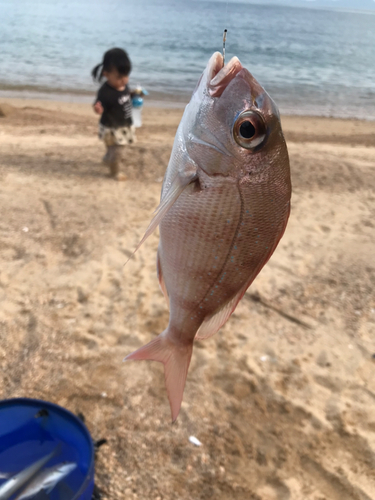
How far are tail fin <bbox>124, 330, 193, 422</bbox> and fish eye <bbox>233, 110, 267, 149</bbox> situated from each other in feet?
2.34

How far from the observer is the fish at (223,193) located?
3.64 feet

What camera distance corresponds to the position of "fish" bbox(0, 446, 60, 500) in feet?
6.58

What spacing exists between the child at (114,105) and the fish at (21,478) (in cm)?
444

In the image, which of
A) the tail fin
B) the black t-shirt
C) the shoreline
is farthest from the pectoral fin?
the shoreline

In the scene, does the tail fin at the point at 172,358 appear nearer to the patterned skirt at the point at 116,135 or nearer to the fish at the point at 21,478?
the fish at the point at 21,478

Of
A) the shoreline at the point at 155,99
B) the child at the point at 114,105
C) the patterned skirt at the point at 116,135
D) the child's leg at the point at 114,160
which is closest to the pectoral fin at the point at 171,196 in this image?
the child at the point at 114,105

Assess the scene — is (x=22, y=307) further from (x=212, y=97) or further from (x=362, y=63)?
(x=362, y=63)

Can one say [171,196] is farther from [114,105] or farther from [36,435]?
[114,105]

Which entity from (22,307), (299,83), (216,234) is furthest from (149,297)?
(299,83)

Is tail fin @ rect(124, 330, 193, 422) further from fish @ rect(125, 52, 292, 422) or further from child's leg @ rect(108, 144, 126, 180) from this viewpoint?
child's leg @ rect(108, 144, 126, 180)

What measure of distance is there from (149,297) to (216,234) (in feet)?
8.79

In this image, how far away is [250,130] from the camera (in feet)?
3.64

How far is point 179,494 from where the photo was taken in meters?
2.28

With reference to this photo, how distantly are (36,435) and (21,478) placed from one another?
246 mm
